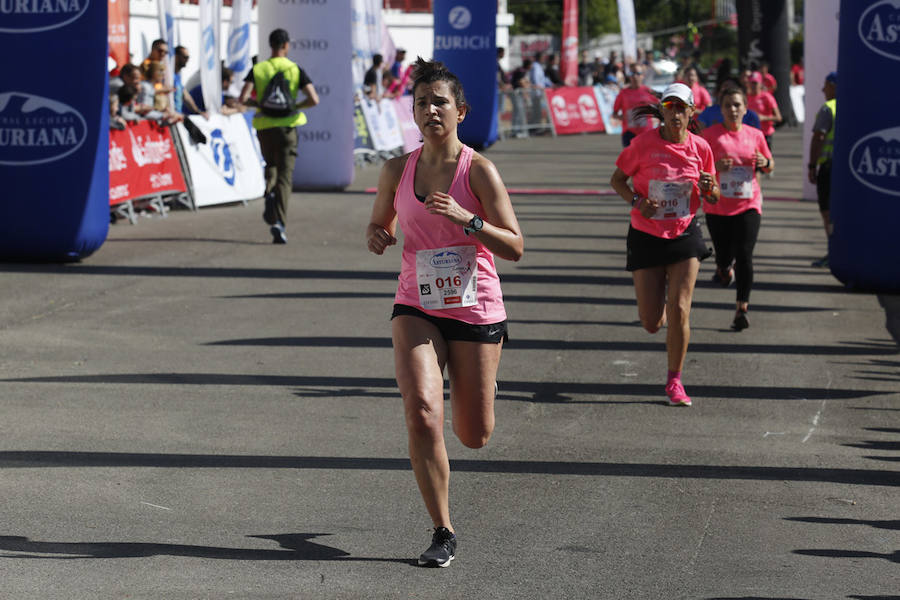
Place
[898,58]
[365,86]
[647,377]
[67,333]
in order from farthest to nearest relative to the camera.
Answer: [365,86]
[898,58]
[67,333]
[647,377]

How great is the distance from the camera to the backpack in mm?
14742

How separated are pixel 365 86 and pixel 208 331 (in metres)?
16.5

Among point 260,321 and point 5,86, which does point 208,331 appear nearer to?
point 260,321

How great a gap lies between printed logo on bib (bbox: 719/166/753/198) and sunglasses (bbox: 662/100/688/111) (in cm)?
220

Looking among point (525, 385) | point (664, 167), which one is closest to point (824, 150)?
point (664, 167)

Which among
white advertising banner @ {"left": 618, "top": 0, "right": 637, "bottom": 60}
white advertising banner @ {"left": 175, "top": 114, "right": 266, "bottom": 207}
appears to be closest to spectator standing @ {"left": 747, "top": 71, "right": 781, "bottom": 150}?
white advertising banner @ {"left": 175, "top": 114, "right": 266, "bottom": 207}

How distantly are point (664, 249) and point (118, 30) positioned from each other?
12684 millimetres

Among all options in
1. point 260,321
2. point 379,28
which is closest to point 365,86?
point 379,28

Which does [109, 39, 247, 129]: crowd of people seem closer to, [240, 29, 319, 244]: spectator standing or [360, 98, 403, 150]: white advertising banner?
[240, 29, 319, 244]: spectator standing

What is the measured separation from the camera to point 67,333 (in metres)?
10.0

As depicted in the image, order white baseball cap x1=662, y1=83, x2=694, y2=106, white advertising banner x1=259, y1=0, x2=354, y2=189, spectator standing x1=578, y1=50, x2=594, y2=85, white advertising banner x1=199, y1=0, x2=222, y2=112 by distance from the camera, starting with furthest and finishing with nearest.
→ spectator standing x1=578, y1=50, x2=594, y2=85 → white advertising banner x1=259, y1=0, x2=354, y2=189 → white advertising banner x1=199, y1=0, x2=222, y2=112 → white baseball cap x1=662, y1=83, x2=694, y2=106

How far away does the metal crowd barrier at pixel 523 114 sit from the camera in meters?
35.5

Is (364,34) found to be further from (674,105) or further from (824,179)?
(674,105)

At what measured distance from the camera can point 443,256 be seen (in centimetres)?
528
